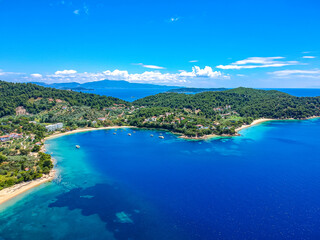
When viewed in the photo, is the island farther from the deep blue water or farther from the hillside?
the deep blue water

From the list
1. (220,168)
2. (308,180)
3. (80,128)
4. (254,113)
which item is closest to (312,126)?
(254,113)

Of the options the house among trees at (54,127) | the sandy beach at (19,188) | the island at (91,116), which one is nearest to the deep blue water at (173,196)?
the sandy beach at (19,188)

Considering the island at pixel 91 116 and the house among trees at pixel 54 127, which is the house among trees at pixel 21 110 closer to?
the island at pixel 91 116

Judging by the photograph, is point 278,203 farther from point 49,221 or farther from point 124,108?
point 124,108

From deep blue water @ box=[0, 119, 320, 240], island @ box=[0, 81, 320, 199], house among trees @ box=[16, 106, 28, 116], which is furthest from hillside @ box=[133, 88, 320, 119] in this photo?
house among trees @ box=[16, 106, 28, 116]

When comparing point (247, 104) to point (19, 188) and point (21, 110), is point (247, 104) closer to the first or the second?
point (21, 110)
